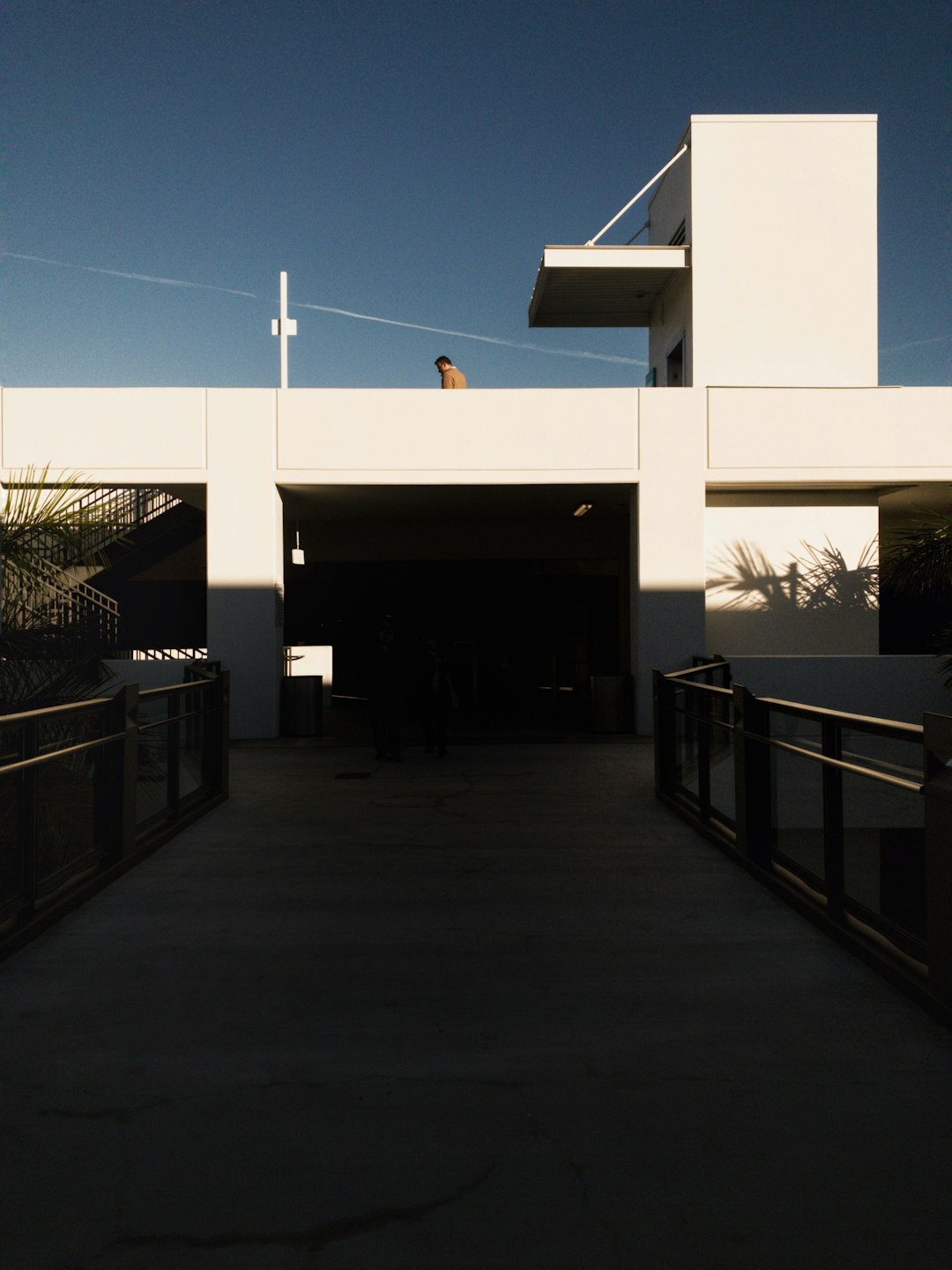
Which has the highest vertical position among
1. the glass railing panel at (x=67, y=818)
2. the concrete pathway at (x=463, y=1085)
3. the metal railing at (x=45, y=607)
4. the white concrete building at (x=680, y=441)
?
the white concrete building at (x=680, y=441)

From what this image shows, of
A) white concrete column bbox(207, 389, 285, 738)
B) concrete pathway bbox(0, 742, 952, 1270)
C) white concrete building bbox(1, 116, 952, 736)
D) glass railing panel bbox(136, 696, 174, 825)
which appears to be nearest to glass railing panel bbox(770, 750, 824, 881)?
concrete pathway bbox(0, 742, 952, 1270)

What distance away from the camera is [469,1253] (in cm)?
240

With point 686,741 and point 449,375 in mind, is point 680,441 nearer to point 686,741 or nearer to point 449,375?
point 449,375

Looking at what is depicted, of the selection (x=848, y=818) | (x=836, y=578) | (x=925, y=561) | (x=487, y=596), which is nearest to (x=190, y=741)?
(x=848, y=818)

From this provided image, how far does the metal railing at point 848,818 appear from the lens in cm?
382

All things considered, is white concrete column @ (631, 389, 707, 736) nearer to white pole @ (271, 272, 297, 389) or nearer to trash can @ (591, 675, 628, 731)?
trash can @ (591, 675, 628, 731)

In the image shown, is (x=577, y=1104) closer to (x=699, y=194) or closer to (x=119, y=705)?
(x=119, y=705)

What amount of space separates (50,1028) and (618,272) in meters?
16.2

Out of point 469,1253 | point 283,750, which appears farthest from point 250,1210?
point 283,750

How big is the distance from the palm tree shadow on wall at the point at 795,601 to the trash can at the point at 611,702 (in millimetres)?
2183

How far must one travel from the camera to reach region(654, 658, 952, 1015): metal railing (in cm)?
382

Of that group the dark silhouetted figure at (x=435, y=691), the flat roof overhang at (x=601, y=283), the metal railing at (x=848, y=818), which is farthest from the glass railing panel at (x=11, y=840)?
the flat roof overhang at (x=601, y=283)

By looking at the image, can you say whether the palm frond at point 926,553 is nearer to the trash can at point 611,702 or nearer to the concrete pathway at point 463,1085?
the trash can at point 611,702

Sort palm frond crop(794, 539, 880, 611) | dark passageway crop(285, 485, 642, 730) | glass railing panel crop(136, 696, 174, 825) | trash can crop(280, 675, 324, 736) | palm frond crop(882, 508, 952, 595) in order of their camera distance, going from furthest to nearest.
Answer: dark passageway crop(285, 485, 642, 730) < palm frond crop(794, 539, 880, 611) < trash can crop(280, 675, 324, 736) < palm frond crop(882, 508, 952, 595) < glass railing panel crop(136, 696, 174, 825)
